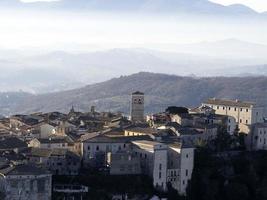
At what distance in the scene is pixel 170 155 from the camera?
42.8m

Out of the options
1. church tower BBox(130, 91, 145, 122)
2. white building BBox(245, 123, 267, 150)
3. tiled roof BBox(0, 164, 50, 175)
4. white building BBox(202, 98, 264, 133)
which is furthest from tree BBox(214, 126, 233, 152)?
tiled roof BBox(0, 164, 50, 175)

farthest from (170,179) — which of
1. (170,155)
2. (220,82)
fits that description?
(220,82)

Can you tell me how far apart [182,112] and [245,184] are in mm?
8983

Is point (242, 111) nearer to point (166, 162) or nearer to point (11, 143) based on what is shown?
point (166, 162)

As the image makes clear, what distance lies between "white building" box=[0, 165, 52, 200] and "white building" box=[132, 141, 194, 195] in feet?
20.1

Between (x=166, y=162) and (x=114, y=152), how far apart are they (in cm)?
282

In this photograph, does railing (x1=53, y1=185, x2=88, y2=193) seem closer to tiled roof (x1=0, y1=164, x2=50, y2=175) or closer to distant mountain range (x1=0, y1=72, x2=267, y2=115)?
tiled roof (x1=0, y1=164, x2=50, y2=175)

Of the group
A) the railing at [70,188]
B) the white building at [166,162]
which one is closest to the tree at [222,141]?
the white building at [166,162]

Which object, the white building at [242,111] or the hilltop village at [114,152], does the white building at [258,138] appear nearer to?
the hilltop village at [114,152]

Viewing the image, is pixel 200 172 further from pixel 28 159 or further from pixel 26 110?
pixel 26 110

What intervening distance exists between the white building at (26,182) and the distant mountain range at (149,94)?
251ft

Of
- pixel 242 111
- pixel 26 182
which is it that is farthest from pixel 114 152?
pixel 242 111

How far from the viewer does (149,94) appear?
448 feet

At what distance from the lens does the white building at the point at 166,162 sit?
41438 millimetres
